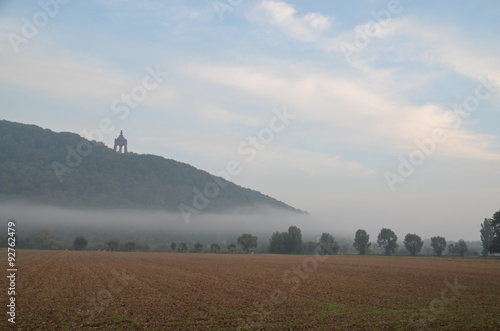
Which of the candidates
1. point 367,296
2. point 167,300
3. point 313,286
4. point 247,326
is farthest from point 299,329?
point 313,286

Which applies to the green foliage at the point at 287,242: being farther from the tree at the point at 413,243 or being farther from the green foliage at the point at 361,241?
the tree at the point at 413,243

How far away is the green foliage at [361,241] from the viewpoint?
181625 mm

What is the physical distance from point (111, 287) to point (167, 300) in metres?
8.37

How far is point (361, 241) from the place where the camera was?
181750 mm

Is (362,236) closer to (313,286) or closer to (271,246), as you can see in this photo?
(271,246)

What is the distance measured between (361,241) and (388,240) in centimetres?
1191

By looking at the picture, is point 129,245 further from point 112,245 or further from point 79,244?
point 79,244

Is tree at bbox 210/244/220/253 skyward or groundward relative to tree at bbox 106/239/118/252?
groundward

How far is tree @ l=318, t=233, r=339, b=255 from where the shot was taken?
6772 inches

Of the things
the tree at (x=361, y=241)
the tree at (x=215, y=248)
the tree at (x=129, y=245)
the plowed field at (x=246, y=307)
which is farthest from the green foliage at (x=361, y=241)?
the plowed field at (x=246, y=307)

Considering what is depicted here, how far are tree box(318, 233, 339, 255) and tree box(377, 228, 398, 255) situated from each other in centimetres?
2320

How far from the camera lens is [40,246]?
547ft

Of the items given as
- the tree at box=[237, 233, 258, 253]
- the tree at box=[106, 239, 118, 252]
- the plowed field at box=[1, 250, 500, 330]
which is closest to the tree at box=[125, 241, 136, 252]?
the tree at box=[106, 239, 118, 252]

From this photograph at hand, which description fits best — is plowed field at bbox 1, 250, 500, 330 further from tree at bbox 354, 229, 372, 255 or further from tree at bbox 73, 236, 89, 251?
tree at bbox 354, 229, 372, 255
